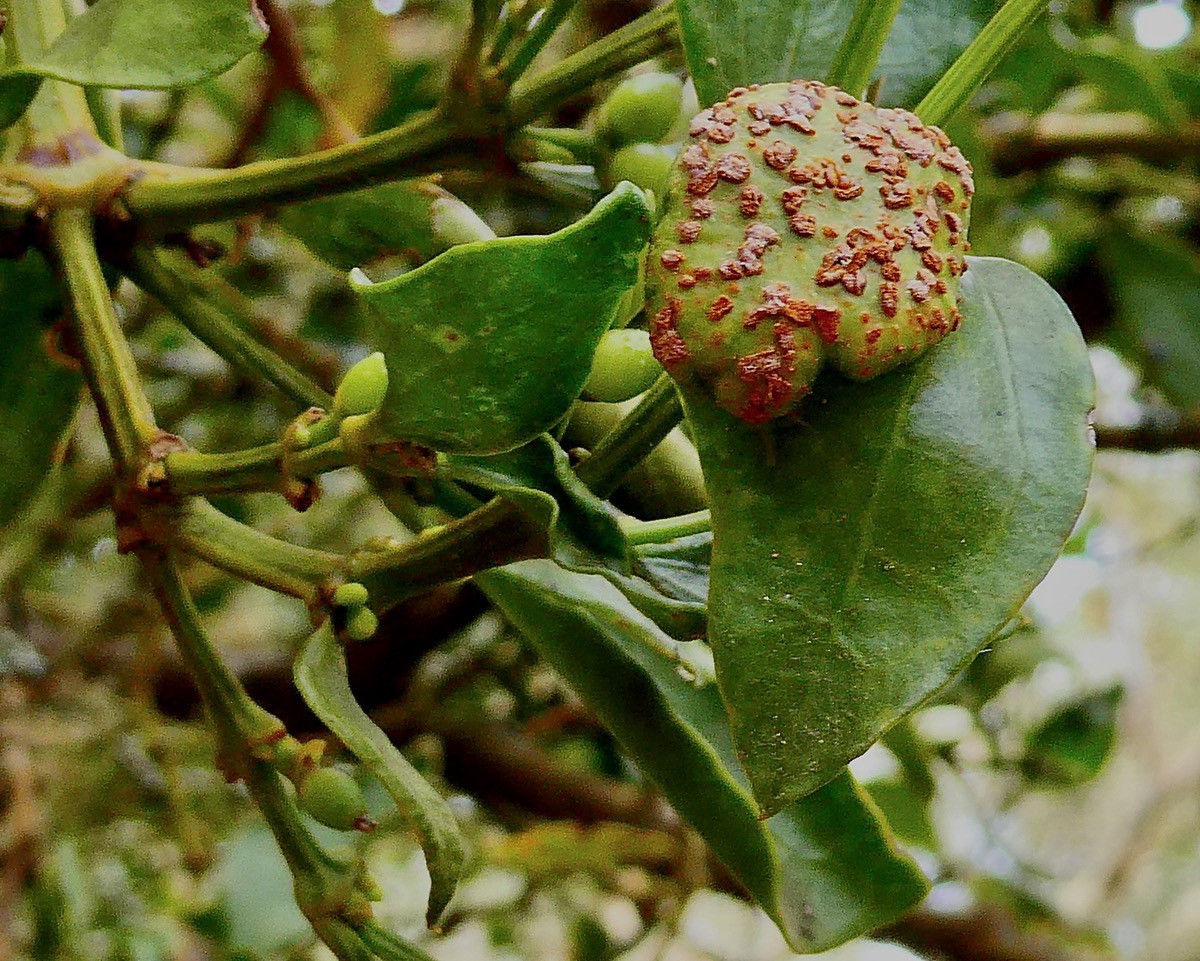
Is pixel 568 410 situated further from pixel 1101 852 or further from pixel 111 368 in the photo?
pixel 1101 852

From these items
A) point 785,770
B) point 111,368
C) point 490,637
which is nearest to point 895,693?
point 785,770

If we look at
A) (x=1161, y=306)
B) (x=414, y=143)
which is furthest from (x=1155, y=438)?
(x=414, y=143)

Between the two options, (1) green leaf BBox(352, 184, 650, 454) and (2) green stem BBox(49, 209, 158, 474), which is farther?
(2) green stem BBox(49, 209, 158, 474)

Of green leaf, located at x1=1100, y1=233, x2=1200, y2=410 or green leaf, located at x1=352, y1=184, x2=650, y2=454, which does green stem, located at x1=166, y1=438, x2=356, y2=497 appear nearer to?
green leaf, located at x1=352, y1=184, x2=650, y2=454

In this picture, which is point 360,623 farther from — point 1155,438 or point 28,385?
point 1155,438

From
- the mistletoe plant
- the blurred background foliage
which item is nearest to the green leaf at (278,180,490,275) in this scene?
A: the mistletoe plant

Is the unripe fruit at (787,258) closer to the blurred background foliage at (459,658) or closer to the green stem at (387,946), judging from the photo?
the green stem at (387,946)

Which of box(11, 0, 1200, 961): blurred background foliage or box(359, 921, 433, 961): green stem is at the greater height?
box(359, 921, 433, 961): green stem

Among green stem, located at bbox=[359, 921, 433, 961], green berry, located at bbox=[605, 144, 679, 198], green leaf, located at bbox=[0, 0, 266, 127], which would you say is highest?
green leaf, located at bbox=[0, 0, 266, 127]
